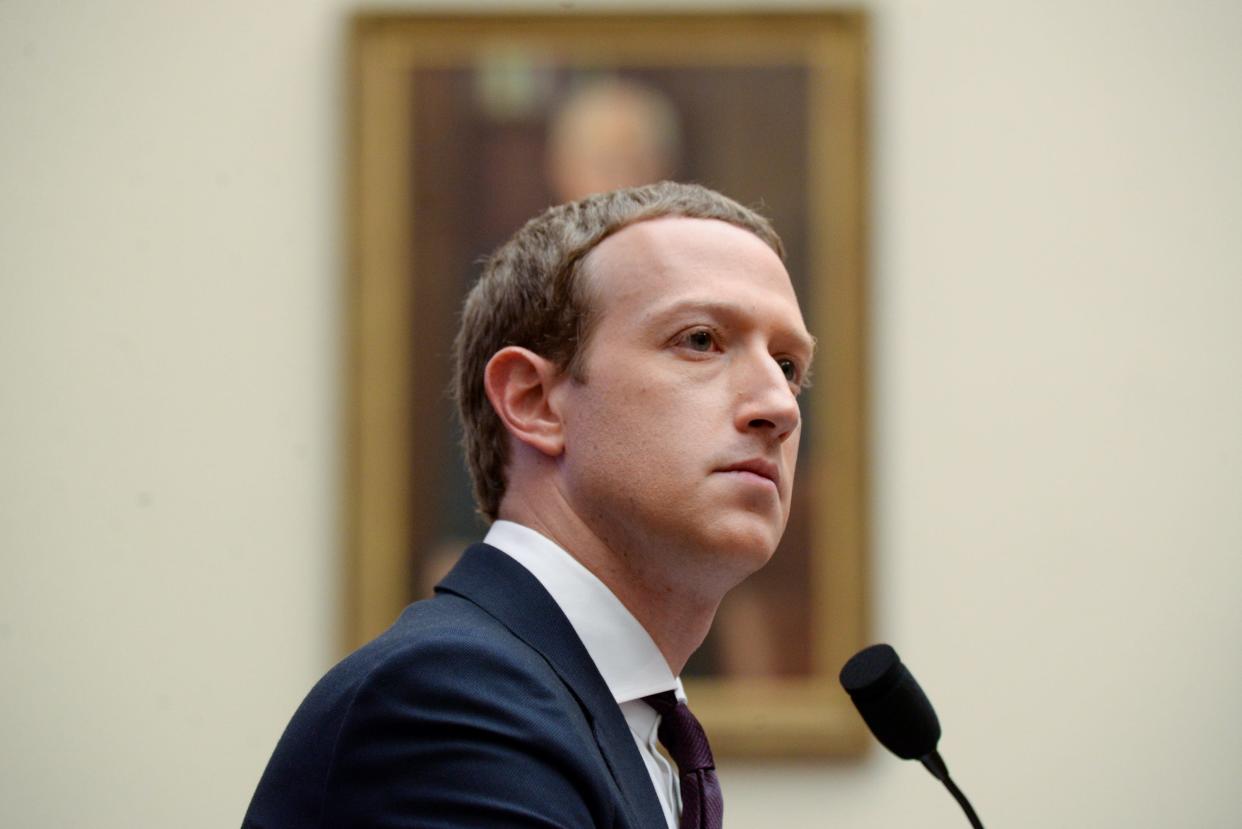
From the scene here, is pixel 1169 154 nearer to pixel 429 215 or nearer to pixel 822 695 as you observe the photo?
pixel 822 695

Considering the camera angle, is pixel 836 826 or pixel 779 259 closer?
pixel 779 259

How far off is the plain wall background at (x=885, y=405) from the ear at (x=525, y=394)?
1.70 m

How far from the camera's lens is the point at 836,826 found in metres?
3.60

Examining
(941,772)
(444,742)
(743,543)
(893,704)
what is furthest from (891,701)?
(444,742)

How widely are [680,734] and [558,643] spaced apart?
0.85 feet

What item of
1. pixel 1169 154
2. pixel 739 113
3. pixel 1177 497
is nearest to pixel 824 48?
pixel 739 113

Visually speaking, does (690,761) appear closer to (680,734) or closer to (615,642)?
(680,734)

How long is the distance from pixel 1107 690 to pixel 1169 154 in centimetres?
144

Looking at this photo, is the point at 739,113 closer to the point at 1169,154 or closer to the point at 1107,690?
the point at 1169,154

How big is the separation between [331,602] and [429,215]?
107 centimetres

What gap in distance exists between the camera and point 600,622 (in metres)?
1.87

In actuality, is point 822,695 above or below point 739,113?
below

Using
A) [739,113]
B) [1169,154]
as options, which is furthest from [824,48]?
[1169,154]

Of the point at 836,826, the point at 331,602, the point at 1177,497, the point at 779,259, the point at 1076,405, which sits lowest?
the point at 836,826
